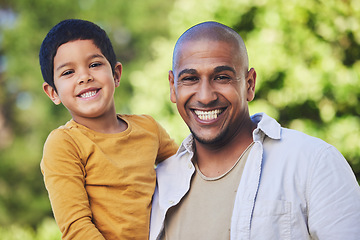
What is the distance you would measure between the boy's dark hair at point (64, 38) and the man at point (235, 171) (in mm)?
481

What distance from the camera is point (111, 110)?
2824mm

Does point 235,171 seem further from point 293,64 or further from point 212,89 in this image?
point 293,64

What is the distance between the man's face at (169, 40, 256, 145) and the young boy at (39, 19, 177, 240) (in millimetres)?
414

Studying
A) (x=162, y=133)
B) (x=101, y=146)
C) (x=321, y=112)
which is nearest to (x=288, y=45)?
(x=321, y=112)

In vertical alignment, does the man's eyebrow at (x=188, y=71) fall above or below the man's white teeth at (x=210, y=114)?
above

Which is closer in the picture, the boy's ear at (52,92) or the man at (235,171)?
the man at (235,171)

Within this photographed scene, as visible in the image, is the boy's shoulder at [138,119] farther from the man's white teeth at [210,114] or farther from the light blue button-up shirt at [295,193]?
the light blue button-up shirt at [295,193]

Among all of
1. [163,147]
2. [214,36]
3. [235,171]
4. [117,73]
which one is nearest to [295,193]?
[235,171]

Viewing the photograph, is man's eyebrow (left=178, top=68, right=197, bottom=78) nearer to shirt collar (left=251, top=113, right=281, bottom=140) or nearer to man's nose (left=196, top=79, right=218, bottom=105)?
man's nose (left=196, top=79, right=218, bottom=105)

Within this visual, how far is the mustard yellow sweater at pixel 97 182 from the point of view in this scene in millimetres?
2439

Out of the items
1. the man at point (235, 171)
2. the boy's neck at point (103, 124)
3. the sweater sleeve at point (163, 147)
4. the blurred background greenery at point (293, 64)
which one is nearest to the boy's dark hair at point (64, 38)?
the boy's neck at point (103, 124)

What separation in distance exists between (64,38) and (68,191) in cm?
88

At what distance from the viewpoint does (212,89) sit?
2.56 m

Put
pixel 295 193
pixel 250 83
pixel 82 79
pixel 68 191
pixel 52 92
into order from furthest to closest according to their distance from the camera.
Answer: pixel 52 92
pixel 250 83
pixel 82 79
pixel 68 191
pixel 295 193
